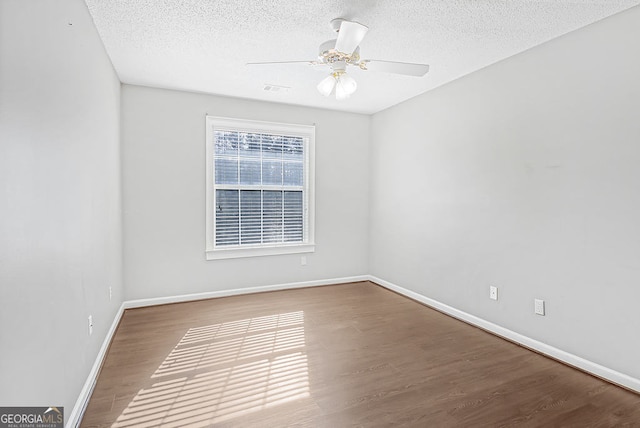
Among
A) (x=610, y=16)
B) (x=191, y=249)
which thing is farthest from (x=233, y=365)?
(x=610, y=16)

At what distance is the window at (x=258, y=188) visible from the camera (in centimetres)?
418

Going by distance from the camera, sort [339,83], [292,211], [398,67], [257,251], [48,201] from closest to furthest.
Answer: [48,201]
[398,67]
[339,83]
[257,251]
[292,211]

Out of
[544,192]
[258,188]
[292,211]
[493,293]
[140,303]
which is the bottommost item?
[140,303]

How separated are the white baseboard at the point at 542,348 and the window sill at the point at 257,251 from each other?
155cm

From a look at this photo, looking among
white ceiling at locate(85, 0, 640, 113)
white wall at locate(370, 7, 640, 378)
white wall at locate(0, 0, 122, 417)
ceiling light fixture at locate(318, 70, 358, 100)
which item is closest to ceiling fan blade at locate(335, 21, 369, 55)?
white ceiling at locate(85, 0, 640, 113)

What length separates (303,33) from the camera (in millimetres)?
2551

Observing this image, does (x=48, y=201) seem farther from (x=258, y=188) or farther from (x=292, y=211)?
(x=292, y=211)

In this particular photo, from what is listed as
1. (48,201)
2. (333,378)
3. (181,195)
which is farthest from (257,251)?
(48,201)

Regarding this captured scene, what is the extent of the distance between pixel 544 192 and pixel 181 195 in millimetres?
3638

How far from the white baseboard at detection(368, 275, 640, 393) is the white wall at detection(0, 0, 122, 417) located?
3.20 meters

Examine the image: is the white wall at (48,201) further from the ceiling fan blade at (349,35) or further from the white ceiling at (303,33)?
the ceiling fan blade at (349,35)

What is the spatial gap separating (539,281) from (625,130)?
1233 millimetres

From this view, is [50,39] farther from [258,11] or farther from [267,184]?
[267,184]

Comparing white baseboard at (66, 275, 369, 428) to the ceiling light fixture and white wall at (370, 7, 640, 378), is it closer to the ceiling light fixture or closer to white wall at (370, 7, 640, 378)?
white wall at (370, 7, 640, 378)
